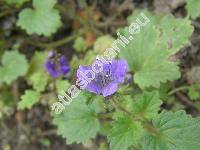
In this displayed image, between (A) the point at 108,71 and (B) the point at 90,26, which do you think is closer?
(A) the point at 108,71

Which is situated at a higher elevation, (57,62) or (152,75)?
(57,62)

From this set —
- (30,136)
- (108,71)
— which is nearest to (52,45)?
(30,136)

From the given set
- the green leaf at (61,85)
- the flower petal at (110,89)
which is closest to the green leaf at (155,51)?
the green leaf at (61,85)

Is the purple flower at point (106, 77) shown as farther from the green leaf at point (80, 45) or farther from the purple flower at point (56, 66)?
the green leaf at point (80, 45)

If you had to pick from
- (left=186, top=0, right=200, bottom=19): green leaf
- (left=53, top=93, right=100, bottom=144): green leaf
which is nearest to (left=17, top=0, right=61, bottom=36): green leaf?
(left=53, top=93, right=100, bottom=144): green leaf

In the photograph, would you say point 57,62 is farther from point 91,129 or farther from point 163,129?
point 163,129

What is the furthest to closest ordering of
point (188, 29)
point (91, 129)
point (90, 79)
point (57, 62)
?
point (57, 62)
point (188, 29)
point (91, 129)
point (90, 79)
